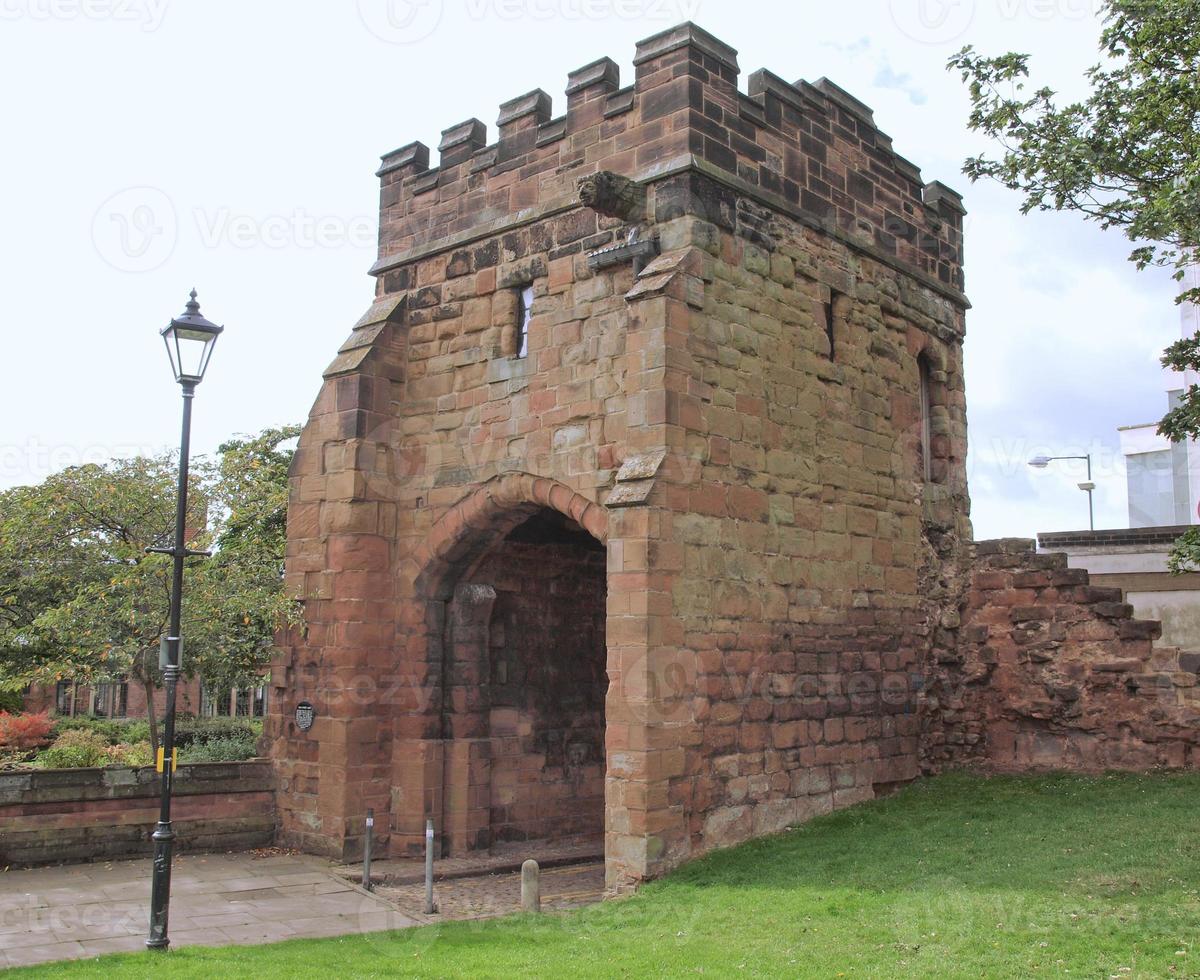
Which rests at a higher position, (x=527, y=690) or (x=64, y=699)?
(x=527, y=690)

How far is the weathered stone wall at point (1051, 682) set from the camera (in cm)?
1314

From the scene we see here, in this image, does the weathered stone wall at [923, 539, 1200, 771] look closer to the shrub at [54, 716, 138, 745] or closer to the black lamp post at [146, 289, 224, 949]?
the black lamp post at [146, 289, 224, 949]

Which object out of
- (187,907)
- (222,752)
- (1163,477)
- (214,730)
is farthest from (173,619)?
(1163,477)

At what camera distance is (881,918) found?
8797 millimetres

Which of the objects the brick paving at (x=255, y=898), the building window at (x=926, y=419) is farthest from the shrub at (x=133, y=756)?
the building window at (x=926, y=419)

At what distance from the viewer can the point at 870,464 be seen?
13977mm

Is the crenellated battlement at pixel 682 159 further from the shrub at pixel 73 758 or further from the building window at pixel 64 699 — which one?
the building window at pixel 64 699

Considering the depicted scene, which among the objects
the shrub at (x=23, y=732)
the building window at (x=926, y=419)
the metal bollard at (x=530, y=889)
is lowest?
the metal bollard at (x=530, y=889)

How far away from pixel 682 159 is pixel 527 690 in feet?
23.2

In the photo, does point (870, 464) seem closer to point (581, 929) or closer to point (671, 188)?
point (671, 188)

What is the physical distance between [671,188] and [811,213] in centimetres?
222

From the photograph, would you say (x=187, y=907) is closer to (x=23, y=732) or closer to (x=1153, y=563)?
(x=23, y=732)

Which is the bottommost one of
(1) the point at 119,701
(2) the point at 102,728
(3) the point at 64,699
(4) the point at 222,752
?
(1) the point at 119,701

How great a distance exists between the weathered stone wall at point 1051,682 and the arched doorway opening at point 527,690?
4.58 m
